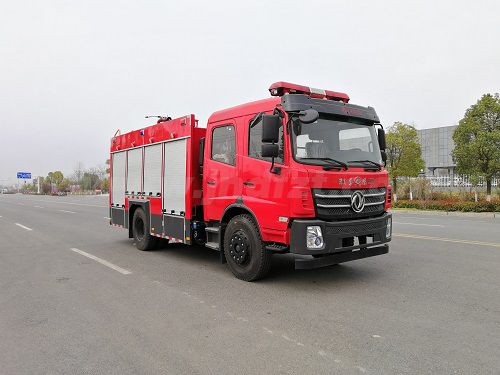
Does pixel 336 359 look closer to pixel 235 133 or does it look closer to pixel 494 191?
pixel 235 133

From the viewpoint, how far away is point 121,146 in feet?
32.4

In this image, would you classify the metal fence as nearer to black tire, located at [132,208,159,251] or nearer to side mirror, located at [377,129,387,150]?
side mirror, located at [377,129,387,150]

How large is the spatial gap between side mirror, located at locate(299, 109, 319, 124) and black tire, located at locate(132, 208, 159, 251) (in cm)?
480

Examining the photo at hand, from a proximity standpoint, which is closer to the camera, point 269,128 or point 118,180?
point 269,128

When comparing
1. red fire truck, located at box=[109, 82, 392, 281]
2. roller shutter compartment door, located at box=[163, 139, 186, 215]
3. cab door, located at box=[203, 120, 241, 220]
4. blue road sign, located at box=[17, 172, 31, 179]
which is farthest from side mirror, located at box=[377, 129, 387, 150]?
blue road sign, located at box=[17, 172, 31, 179]

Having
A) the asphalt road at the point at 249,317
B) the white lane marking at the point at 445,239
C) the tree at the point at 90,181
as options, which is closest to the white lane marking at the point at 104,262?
the asphalt road at the point at 249,317

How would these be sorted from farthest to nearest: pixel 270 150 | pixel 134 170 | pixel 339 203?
pixel 134 170
pixel 339 203
pixel 270 150

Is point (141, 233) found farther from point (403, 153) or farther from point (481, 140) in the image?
point (403, 153)

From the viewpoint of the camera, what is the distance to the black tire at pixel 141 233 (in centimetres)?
856

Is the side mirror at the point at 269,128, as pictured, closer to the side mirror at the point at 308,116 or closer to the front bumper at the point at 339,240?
the side mirror at the point at 308,116

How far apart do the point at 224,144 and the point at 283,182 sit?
1623 millimetres

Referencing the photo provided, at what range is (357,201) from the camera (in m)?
5.51

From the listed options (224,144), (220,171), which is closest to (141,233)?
(220,171)

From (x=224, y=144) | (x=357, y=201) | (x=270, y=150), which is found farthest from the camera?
(x=224, y=144)
